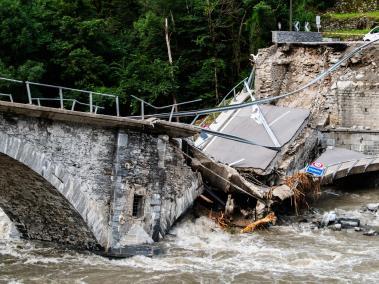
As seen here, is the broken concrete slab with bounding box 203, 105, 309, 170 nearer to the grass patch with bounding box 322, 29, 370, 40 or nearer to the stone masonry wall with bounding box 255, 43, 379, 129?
the stone masonry wall with bounding box 255, 43, 379, 129

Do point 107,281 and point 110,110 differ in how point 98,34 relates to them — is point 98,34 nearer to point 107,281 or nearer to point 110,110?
point 110,110

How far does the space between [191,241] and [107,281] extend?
8.64ft

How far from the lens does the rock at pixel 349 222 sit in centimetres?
1410

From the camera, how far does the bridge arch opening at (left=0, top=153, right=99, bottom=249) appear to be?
39.0ft

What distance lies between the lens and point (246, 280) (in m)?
11.0

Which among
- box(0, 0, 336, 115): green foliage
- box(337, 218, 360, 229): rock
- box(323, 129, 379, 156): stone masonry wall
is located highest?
box(0, 0, 336, 115): green foliage

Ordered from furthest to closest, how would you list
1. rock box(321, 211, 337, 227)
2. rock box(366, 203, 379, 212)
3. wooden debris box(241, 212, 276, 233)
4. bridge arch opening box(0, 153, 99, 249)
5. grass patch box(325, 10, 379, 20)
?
1. grass patch box(325, 10, 379, 20)
2. rock box(366, 203, 379, 212)
3. rock box(321, 211, 337, 227)
4. wooden debris box(241, 212, 276, 233)
5. bridge arch opening box(0, 153, 99, 249)

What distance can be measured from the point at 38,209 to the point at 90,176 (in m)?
1.82

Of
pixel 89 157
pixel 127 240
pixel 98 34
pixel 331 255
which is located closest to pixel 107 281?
pixel 127 240

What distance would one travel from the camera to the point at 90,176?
12.0 metres

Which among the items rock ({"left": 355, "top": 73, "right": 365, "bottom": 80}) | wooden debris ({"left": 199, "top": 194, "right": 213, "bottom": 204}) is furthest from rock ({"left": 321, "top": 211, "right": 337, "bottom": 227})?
rock ({"left": 355, "top": 73, "right": 365, "bottom": 80})

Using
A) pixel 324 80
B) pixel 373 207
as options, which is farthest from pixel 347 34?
pixel 373 207

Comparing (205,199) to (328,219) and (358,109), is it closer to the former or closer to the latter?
(328,219)

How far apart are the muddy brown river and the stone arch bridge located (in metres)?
0.53
